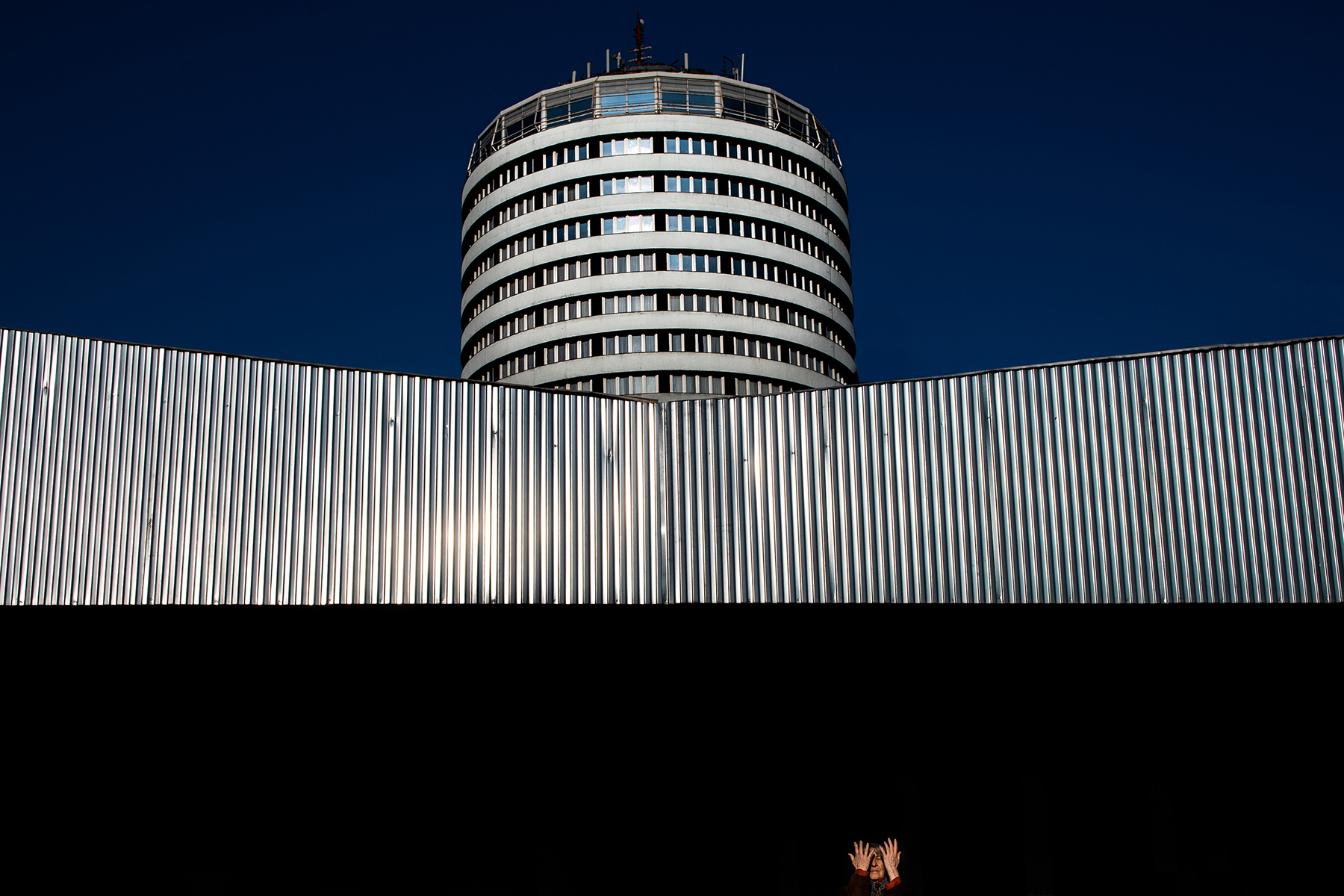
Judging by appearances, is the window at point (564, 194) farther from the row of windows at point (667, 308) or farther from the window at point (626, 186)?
the row of windows at point (667, 308)

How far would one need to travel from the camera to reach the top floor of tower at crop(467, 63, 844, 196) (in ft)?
217

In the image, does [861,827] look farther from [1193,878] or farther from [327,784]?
[327,784]

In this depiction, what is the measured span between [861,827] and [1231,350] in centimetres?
997

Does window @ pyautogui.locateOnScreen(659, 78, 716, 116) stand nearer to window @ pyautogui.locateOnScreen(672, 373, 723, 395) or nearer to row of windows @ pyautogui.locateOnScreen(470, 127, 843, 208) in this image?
row of windows @ pyautogui.locateOnScreen(470, 127, 843, 208)

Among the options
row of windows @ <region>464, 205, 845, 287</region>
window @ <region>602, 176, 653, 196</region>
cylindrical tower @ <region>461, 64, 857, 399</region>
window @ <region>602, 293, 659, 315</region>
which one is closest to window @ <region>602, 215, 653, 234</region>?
row of windows @ <region>464, 205, 845, 287</region>

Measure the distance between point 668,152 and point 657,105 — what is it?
3690mm

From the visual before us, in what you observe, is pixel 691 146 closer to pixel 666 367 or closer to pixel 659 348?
pixel 659 348

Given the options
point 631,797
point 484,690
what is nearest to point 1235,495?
point 631,797

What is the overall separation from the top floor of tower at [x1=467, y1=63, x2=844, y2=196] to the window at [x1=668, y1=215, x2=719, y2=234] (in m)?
6.64

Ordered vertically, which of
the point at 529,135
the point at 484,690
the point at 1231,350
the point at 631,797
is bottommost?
the point at 631,797

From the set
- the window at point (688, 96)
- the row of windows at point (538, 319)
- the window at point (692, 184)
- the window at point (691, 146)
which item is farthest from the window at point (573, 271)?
the window at point (688, 96)

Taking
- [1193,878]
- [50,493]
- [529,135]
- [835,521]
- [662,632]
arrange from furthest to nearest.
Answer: [529,135] < [662,632] < [1193,878] < [835,521] < [50,493]

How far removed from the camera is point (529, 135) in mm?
67375

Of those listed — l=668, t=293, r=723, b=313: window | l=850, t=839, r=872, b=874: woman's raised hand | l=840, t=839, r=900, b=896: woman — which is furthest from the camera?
l=668, t=293, r=723, b=313: window
